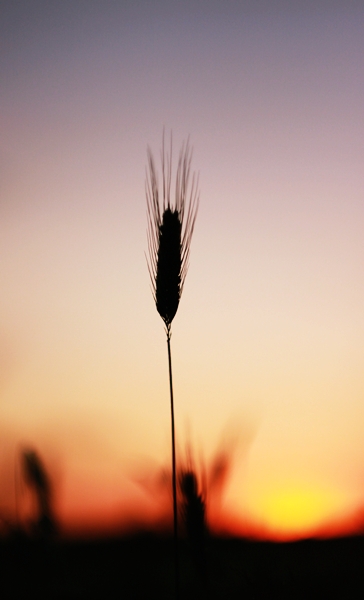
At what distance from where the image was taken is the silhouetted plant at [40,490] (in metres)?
2.16

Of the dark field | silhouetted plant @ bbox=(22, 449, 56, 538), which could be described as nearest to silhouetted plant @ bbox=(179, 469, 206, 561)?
the dark field

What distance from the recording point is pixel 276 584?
200cm

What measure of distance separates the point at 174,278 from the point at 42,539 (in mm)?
1269

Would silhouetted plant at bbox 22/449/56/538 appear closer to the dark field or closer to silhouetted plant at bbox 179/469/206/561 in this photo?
the dark field

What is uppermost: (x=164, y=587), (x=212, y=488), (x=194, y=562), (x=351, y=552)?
(x=212, y=488)

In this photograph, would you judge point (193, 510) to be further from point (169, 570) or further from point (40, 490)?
point (40, 490)

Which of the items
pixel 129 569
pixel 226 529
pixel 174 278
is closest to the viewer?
pixel 174 278

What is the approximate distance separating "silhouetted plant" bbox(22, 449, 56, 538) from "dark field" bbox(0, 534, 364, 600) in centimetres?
Answer: 6

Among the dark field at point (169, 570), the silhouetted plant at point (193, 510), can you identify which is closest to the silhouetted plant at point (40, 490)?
the dark field at point (169, 570)

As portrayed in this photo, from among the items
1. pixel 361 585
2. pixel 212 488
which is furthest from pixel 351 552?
pixel 212 488

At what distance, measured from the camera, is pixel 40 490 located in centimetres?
229

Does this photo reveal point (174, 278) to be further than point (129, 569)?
No

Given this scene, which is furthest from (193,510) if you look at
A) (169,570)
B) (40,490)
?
(40,490)

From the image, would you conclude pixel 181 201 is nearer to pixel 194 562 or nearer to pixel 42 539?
pixel 194 562
